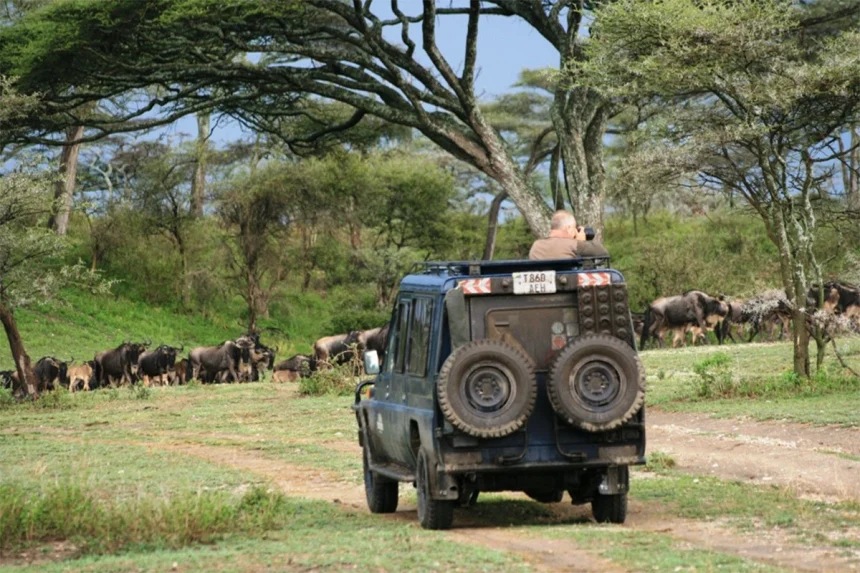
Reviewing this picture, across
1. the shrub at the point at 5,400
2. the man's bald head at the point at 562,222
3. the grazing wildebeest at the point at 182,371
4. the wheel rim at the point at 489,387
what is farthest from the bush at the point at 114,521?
the grazing wildebeest at the point at 182,371

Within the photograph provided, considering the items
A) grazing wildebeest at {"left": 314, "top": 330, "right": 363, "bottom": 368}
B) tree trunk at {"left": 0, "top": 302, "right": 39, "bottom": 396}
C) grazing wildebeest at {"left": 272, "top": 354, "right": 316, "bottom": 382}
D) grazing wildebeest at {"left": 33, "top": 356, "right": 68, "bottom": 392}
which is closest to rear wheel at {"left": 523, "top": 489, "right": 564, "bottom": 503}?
tree trunk at {"left": 0, "top": 302, "right": 39, "bottom": 396}

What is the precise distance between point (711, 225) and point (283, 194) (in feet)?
48.6

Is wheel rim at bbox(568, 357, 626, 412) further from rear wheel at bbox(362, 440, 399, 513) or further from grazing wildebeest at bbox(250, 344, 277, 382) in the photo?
grazing wildebeest at bbox(250, 344, 277, 382)

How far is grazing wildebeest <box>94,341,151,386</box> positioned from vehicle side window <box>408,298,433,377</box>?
2620 cm

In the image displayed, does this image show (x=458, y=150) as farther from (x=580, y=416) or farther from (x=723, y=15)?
(x=580, y=416)

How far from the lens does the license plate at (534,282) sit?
1071cm

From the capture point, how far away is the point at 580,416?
10344 millimetres

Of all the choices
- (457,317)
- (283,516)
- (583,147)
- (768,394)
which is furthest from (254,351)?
(457,317)

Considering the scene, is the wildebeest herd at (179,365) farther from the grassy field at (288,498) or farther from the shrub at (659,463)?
the shrub at (659,463)

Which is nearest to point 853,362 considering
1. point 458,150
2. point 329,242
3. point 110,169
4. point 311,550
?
point 458,150

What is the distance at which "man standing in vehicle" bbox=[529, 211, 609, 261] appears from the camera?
12008 mm

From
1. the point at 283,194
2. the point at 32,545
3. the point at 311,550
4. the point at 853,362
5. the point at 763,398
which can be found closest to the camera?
the point at 311,550

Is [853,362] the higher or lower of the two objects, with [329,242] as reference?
lower

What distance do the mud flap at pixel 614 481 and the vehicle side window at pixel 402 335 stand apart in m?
1.94
